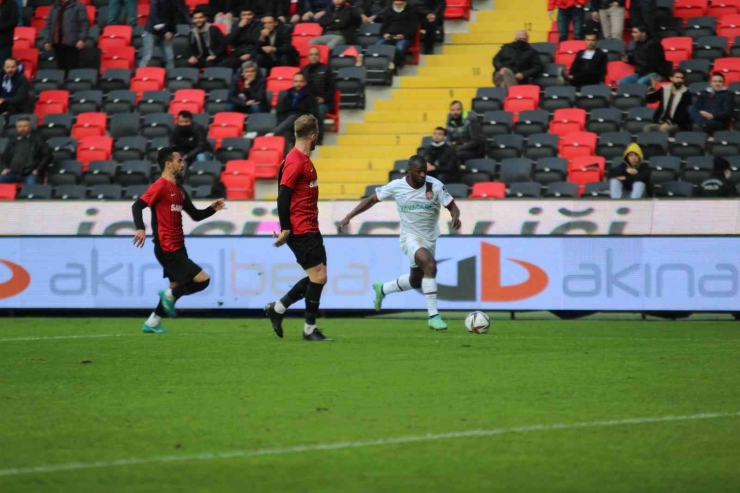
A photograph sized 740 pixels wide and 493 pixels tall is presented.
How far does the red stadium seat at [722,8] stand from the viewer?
23.7 metres

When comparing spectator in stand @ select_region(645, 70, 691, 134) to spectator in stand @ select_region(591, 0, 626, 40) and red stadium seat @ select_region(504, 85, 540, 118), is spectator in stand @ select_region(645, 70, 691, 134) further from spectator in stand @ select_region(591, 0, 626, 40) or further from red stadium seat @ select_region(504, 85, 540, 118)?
spectator in stand @ select_region(591, 0, 626, 40)

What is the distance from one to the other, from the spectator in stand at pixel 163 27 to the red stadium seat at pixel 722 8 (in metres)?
10.5

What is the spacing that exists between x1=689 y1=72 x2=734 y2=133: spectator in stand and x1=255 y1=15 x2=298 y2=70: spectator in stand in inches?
317

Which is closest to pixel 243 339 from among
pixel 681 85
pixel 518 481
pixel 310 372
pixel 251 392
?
pixel 310 372

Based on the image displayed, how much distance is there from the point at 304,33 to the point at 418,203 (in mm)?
11636

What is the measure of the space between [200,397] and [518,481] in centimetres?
341

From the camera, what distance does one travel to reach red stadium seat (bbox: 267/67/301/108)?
78.9 ft

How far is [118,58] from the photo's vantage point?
26.1 metres

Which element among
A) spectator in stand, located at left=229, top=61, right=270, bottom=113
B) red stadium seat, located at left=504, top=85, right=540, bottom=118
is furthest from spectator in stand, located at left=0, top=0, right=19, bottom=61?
red stadium seat, located at left=504, top=85, right=540, bottom=118

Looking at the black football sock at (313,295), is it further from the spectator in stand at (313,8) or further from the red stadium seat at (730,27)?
the spectator in stand at (313,8)

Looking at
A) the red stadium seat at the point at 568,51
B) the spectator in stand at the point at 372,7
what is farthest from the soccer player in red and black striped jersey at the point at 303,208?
the spectator in stand at the point at 372,7

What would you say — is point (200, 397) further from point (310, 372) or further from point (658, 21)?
point (658, 21)

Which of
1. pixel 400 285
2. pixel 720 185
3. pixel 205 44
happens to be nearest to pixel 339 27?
pixel 205 44

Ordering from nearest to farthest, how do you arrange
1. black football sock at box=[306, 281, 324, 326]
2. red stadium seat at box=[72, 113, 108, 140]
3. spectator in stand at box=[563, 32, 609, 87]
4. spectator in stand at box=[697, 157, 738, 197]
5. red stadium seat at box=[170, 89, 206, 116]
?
black football sock at box=[306, 281, 324, 326], spectator in stand at box=[697, 157, 738, 197], spectator in stand at box=[563, 32, 609, 87], red stadium seat at box=[72, 113, 108, 140], red stadium seat at box=[170, 89, 206, 116]
